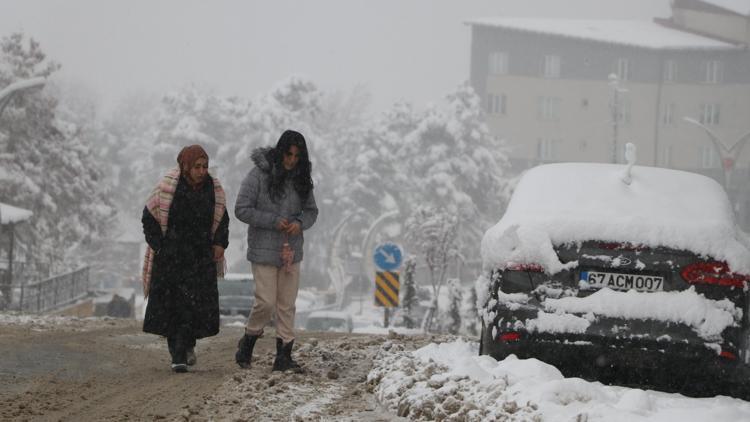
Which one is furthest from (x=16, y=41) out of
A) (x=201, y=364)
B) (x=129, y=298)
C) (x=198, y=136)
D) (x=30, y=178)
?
(x=201, y=364)

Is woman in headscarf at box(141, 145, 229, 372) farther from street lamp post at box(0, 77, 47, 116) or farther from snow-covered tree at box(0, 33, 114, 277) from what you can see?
snow-covered tree at box(0, 33, 114, 277)

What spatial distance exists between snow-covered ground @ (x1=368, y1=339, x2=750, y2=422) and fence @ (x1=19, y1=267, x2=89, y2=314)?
24689 mm

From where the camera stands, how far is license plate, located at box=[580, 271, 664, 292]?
24.8 ft

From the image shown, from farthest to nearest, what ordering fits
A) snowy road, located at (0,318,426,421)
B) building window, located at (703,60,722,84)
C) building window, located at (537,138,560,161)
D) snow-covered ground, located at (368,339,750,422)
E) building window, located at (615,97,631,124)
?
building window, located at (537,138,560,161) → building window, located at (615,97,631,124) → building window, located at (703,60,722,84) → snowy road, located at (0,318,426,421) → snow-covered ground, located at (368,339,750,422)

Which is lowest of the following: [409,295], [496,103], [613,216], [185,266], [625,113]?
[409,295]

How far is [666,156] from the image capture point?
302ft

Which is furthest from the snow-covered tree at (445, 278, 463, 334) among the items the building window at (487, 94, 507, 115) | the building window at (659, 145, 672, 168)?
the building window at (659, 145, 672, 168)

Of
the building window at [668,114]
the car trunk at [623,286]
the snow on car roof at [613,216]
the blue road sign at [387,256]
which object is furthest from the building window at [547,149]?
the car trunk at [623,286]

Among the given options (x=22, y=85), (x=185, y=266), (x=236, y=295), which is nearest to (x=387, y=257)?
(x=236, y=295)

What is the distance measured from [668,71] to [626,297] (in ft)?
285

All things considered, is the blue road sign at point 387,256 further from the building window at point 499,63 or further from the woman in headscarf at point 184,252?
the building window at point 499,63

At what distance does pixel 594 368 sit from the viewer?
A: 770cm

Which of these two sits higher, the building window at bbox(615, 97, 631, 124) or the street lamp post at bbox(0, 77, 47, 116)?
the street lamp post at bbox(0, 77, 47, 116)

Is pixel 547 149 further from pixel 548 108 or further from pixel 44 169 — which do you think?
pixel 44 169
